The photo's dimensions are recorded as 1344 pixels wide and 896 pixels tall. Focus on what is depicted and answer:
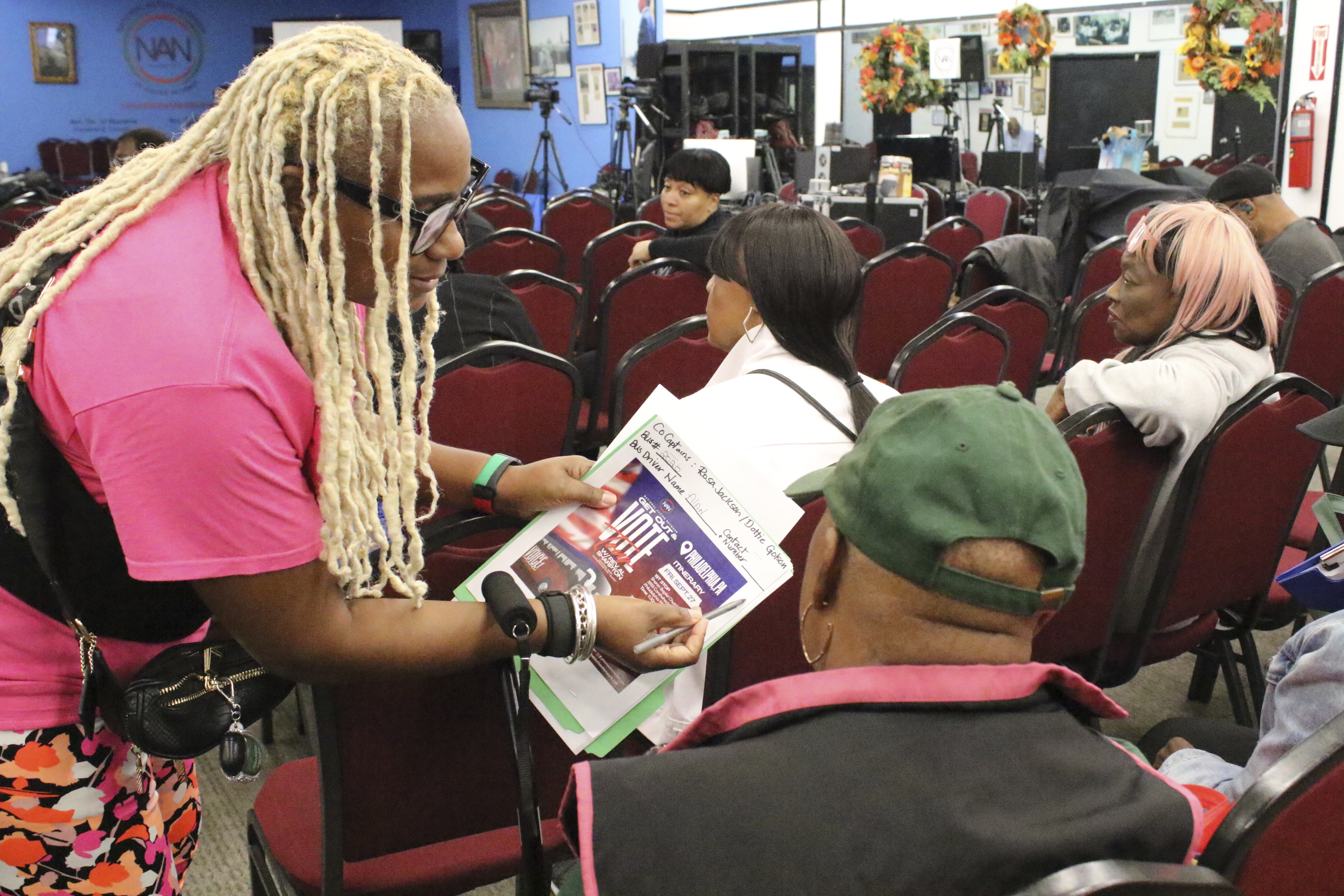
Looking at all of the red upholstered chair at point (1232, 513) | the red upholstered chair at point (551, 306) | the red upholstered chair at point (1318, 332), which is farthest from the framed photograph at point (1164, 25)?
the red upholstered chair at point (1232, 513)

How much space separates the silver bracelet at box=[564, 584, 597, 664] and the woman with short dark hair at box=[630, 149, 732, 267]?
353 centimetres

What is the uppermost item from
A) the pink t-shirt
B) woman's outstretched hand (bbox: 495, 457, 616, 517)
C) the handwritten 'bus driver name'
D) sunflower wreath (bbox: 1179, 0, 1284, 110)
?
sunflower wreath (bbox: 1179, 0, 1284, 110)

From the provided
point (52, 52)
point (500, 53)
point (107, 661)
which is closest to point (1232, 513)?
point (107, 661)

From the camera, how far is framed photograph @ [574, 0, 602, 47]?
12.3 m

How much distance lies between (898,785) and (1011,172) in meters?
9.83

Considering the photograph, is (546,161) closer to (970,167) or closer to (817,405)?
(970,167)

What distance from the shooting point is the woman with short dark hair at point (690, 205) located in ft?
15.1

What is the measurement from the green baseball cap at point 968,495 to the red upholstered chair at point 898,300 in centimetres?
308

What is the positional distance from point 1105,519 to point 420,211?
1335mm

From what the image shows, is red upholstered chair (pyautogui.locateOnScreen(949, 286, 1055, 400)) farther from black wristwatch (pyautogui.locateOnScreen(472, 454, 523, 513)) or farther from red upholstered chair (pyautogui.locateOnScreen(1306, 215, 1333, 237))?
black wristwatch (pyautogui.locateOnScreen(472, 454, 523, 513))

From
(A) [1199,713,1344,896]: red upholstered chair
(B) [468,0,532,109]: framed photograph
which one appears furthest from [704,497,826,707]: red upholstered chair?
(B) [468,0,532,109]: framed photograph

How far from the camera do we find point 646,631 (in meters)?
1.16

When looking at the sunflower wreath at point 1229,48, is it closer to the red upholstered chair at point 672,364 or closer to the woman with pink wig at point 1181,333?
the woman with pink wig at point 1181,333

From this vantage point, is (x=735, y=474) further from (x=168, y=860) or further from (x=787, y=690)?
(x=168, y=860)
